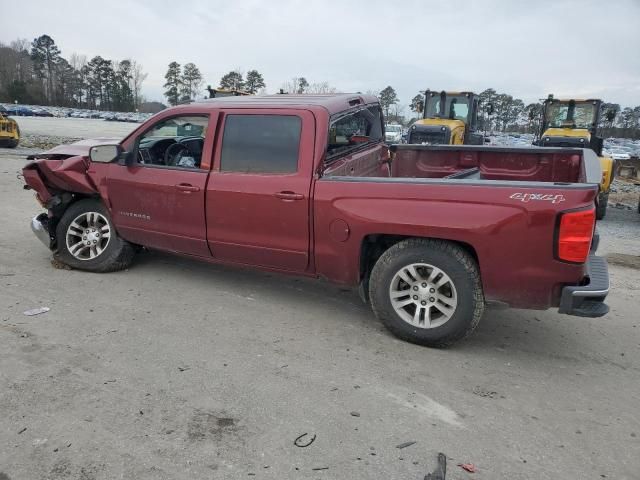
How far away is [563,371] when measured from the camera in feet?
12.8

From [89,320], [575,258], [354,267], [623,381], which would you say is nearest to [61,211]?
[89,320]

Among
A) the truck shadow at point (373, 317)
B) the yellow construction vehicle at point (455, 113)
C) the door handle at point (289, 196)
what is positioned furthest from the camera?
the yellow construction vehicle at point (455, 113)

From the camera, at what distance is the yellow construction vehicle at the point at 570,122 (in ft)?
44.4

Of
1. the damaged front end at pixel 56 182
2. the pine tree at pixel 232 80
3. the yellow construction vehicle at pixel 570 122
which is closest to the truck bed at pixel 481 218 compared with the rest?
the damaged front end at pixel 56 182

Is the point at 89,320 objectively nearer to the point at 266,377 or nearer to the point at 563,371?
the point at 266,377

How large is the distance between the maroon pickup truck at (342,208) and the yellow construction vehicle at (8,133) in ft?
62.0

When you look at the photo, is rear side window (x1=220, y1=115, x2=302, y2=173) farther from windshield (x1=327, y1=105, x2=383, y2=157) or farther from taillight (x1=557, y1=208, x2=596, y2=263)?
taillight (x1=557, y1=208, x2=596, y2=263)

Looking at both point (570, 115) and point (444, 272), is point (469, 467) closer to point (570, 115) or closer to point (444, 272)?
point (444, 272)

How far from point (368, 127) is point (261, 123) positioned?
1.51 m

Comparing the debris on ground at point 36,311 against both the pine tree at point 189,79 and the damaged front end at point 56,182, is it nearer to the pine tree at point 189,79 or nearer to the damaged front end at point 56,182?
the damaged front end at point 56,182

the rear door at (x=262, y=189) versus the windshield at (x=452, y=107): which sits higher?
the windshield at (x=452, y=107)

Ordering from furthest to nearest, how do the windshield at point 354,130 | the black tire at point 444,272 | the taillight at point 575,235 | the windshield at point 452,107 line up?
the windshield at point 452,107 → the windshield at point 354,130 → the black tire at point 444,272 → the taillight at point 575,235

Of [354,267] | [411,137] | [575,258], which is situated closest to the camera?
[575,258]

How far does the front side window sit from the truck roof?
260 millimetres
